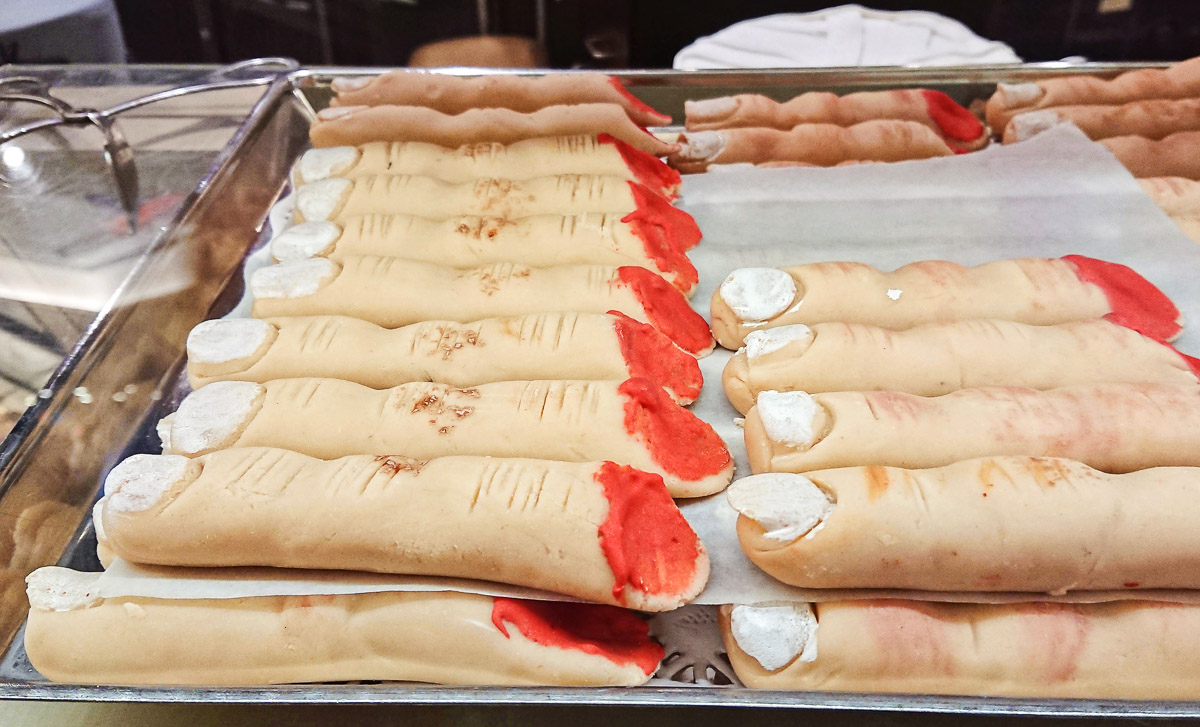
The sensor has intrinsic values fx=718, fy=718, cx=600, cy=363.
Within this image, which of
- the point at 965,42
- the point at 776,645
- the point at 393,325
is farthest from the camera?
the point at 965,42

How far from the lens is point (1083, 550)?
1506 mm

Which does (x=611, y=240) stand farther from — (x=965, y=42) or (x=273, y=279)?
(x=965, y=42)

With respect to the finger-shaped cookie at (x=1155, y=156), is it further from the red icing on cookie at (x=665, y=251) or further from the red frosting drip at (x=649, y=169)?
the red icing on cookie at (x=665, y=251)

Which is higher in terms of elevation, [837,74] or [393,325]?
[837,74]

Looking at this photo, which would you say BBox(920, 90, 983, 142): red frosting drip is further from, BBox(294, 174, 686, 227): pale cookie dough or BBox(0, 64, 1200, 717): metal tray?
BBox(294, 174, 686, 227): pale cookie dough

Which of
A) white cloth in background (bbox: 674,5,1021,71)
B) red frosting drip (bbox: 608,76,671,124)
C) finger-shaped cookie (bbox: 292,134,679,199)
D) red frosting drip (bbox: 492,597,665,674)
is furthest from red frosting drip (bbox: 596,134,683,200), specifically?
white cloth in background (bbox: 674,5,1021,71)

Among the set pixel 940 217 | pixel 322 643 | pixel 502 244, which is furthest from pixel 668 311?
pixel 322 643

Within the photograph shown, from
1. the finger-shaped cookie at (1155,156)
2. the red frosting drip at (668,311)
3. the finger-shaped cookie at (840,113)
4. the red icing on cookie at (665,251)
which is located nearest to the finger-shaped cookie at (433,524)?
the red frosting drip at (668,311)

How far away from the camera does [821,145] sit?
116 inches

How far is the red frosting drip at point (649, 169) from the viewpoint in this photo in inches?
107

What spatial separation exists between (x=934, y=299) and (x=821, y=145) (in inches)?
41.3

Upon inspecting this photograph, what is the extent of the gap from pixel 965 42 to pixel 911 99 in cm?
173

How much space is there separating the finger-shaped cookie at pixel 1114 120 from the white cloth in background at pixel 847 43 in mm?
1336

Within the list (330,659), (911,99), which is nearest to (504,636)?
(330,659)
